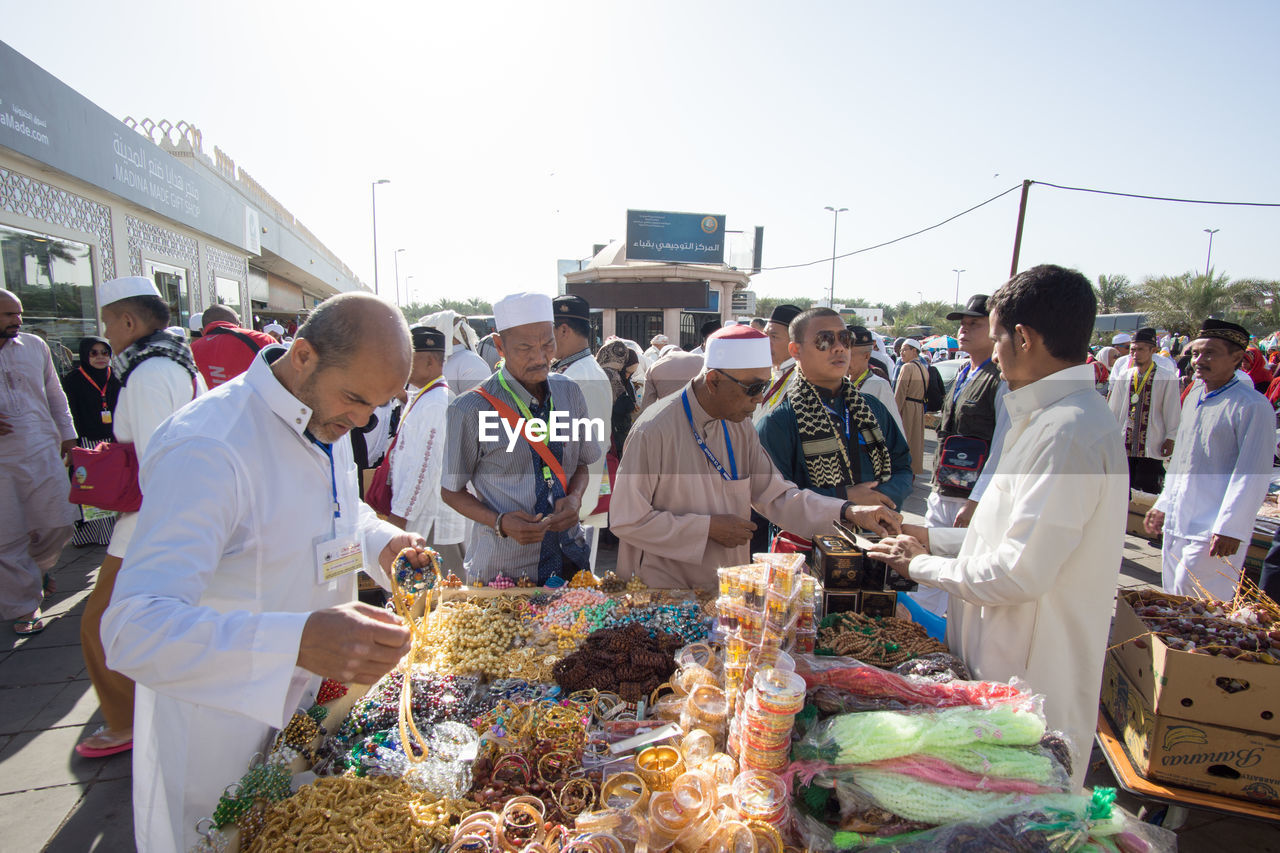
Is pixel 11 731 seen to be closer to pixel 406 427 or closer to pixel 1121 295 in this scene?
pixel 406 427

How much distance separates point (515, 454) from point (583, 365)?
220 centimetres

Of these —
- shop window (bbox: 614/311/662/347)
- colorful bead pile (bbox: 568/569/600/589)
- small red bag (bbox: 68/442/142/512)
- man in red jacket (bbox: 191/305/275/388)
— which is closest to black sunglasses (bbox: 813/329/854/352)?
colorful bead pile (bbox: 568/569/600/589)

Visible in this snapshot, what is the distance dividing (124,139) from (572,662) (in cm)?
1137

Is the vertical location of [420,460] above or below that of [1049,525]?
below

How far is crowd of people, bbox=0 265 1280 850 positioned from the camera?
4.59ft

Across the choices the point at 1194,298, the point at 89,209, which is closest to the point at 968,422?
the point at 89,209

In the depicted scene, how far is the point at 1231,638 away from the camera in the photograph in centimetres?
222

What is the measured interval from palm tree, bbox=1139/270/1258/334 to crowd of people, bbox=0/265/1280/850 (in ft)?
86.3

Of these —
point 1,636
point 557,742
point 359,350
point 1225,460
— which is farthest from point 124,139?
point 1225,460

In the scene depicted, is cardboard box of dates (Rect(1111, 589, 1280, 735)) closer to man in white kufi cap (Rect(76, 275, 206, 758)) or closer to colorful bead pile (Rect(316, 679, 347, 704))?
colorful bead pile (Rect(316, 679, 347, 704))

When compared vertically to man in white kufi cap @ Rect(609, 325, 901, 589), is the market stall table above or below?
below

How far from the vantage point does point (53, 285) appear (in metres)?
7.52

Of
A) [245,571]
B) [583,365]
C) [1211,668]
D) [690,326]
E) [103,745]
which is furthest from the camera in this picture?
[690,326]

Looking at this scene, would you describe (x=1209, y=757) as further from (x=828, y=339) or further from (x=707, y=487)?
(x=828, y=339)
